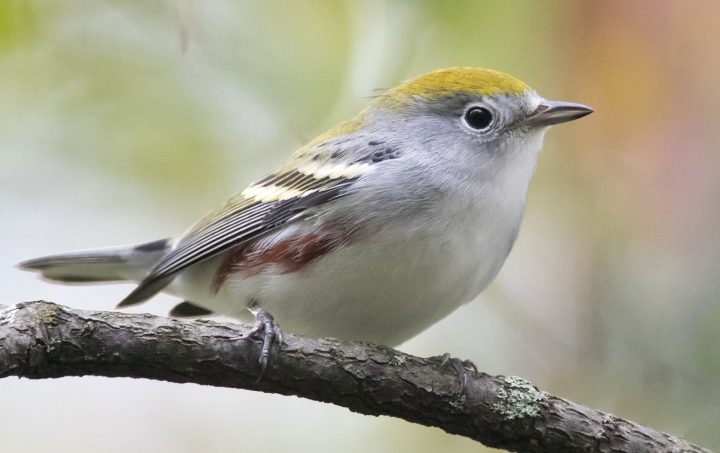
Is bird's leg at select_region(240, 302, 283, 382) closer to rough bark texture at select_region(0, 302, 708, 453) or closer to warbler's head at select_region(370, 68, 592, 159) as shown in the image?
rough bark texture at select_region(0, 302, 708, 453)

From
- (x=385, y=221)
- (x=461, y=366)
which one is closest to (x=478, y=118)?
(x=385, y=221)

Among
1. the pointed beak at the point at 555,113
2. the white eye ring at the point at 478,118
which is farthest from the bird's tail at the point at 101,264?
the pointed beak at the point at 555,113

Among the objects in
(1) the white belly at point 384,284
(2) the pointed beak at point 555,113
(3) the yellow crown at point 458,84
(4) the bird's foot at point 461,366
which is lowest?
(4) the bird's foot at point 461,366

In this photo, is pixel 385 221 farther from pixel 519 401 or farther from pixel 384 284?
pixel 519 401

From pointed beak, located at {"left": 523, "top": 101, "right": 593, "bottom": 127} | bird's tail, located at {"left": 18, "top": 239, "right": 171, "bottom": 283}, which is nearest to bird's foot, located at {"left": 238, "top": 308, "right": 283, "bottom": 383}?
pointed beak, located at {"left": 523, "top": 101, "right": 593, "bottom": 127}

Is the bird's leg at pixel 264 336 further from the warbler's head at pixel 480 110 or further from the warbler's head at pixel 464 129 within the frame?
the warbler's head at pixel 480 110

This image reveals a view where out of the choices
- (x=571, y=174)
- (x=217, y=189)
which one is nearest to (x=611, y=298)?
(x=571, y=174)

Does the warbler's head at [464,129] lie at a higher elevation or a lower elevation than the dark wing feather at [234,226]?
higher
